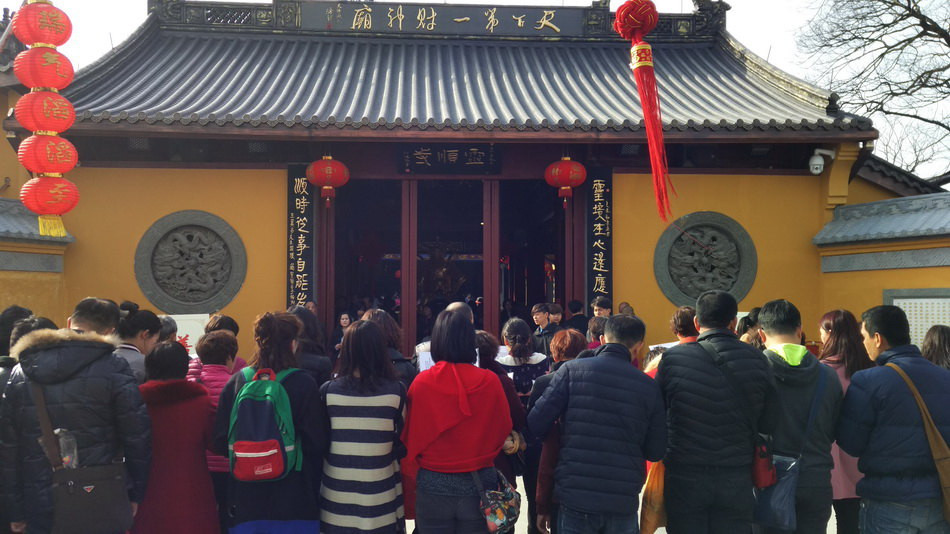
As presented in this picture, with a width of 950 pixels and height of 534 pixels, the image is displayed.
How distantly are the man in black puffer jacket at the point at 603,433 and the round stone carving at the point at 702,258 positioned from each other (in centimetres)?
511

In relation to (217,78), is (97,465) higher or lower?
lower

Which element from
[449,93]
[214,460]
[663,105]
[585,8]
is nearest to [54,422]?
[214,460]

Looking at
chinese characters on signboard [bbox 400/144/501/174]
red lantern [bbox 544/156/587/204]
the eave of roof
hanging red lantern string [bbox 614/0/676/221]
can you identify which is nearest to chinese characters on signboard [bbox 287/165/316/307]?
the eave of roof

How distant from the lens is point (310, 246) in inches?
292

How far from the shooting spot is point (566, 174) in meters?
7.18

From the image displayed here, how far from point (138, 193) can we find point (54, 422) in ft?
17.4

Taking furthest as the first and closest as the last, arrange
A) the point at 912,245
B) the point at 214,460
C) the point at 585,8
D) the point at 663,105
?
the point at 585,8, the point at 663,105, the point at 912,245, the point at 214,460

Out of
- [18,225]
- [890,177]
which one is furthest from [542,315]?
[890,177]

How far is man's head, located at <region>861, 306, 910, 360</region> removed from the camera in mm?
2846

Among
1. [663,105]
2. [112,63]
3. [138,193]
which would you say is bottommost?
[138,193]

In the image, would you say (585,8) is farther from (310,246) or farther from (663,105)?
(310,246)

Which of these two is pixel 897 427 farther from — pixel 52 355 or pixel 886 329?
pixel 52 355

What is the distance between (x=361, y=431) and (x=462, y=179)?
5.37 m

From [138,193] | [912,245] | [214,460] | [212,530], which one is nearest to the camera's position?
[212,530]
